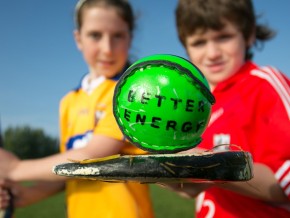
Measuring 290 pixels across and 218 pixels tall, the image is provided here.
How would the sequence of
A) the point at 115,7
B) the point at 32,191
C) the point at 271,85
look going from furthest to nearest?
the point at 32,191 < the point at 115,7 < the point at 271,85

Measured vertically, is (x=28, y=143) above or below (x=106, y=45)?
below

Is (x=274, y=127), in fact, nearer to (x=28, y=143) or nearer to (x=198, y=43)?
(x=198, y=43)

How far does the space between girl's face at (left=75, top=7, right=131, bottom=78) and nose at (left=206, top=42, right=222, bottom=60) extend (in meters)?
0.48

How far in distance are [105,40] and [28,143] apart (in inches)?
1048

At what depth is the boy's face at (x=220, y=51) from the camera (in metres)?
1.94

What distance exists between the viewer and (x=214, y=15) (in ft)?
6.61

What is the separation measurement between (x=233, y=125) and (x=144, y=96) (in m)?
0.81

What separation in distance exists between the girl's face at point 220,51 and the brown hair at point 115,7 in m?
0.42

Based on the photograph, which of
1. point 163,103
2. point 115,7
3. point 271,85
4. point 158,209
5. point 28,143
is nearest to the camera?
point 163,103

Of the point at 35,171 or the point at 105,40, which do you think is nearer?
the point at 35,171

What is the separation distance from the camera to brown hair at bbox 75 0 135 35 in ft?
6.86

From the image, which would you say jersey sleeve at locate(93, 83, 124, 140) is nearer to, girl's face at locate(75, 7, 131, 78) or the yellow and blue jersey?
the yellow and blue jersey

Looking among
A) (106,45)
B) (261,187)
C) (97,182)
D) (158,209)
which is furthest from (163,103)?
(158,209)

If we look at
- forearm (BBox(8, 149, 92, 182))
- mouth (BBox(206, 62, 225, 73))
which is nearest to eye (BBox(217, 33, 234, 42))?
mouth (BBox(206, 62, 225, 73))
